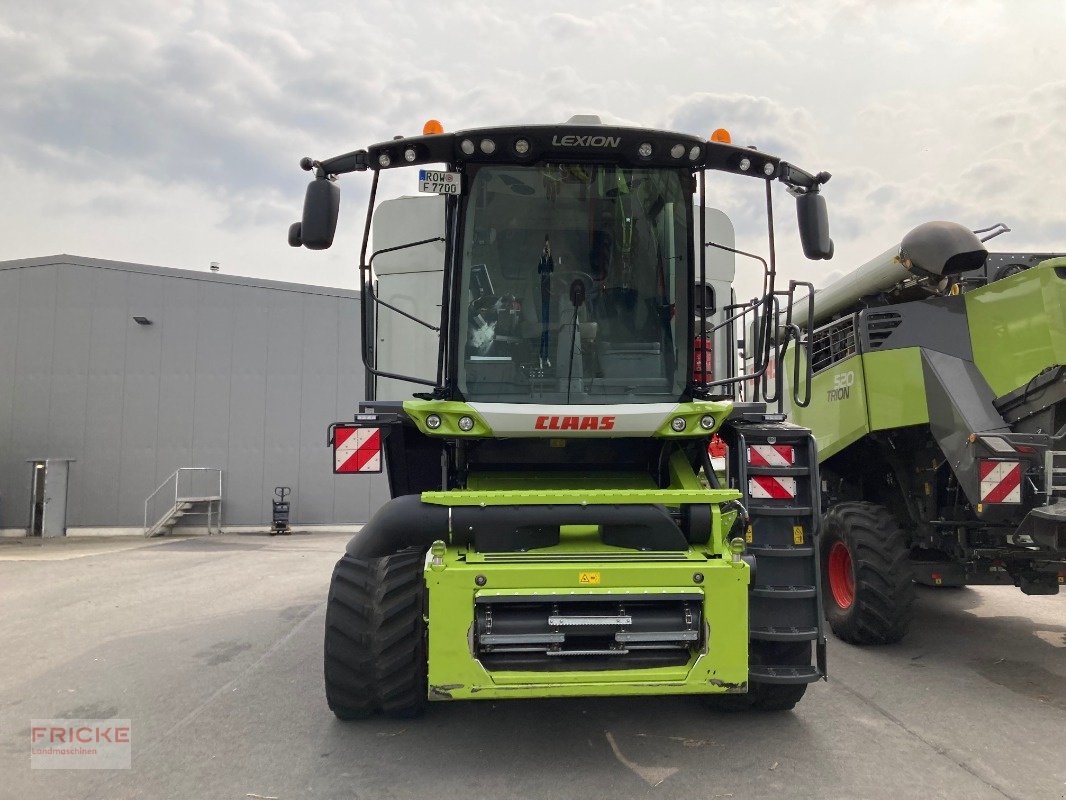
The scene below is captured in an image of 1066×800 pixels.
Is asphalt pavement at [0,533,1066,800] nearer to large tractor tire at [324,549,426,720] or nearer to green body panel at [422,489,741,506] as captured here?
large tractor tire at [324,549,426,720]

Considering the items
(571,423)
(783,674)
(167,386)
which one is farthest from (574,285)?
(167,386)

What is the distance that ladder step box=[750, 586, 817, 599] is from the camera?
3.99 m

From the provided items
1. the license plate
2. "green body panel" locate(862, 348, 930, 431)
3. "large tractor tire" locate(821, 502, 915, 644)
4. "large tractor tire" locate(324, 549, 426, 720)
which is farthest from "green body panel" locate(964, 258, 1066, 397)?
"large tractor tire" locate(324, 549, 426, 720)

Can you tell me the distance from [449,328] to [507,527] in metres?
1.15

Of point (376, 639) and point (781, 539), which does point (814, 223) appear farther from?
point (376, 639)

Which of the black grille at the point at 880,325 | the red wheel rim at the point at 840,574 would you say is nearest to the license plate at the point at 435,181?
the black grille at the point at 880,325

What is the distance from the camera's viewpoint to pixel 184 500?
15.8 metres

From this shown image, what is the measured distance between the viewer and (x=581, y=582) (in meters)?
3.61

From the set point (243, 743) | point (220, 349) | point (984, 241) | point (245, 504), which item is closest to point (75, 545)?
point (245, 504)

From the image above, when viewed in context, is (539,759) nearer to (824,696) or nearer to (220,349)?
(824,696)

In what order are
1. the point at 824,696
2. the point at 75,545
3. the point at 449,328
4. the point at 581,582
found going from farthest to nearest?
the point at 75,545
the point at 824,696
the point at 449,328
the point at 581,582

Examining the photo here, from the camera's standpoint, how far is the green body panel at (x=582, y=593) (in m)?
3.48

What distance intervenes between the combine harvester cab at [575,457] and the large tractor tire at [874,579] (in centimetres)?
188

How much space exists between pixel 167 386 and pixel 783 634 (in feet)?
50.4
